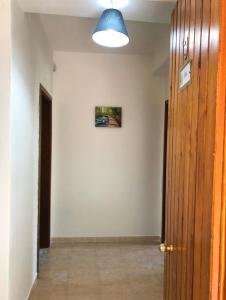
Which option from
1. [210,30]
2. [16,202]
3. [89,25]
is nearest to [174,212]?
[210,30]

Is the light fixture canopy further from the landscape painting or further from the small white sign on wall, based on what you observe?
the landscape painting

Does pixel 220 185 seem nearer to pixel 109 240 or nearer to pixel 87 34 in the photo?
pixel 87 34

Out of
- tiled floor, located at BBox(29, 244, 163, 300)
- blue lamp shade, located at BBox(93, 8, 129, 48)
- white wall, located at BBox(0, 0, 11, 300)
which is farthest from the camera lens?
tiled floor, located at BBox(29, 244, 163, 300)

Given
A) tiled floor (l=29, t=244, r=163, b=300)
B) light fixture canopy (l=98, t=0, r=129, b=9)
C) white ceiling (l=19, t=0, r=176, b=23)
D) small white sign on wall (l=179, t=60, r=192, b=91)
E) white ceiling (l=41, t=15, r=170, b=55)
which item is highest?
white ceiling (l=41, t=15, r=170, b=55)

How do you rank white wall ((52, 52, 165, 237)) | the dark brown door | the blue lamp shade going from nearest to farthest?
the blue lamp shade → the dark brown door → white wall ((52, 52, 165, 237))

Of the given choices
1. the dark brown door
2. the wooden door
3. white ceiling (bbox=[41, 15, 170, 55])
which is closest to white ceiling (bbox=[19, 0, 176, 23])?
the wooden door

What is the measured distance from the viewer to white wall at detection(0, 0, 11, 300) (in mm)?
1960

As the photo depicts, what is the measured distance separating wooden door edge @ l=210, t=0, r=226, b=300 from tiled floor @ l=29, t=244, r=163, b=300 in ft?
6.59

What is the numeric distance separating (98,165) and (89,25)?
1854 millimetres

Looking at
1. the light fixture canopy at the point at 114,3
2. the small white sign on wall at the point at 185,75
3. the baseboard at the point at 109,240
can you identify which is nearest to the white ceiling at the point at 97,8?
the light fixture canopy at the point at 114,3

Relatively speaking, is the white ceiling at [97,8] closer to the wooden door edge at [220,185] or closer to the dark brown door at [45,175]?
the wooden door edge at [220,185]

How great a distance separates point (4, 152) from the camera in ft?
6.49

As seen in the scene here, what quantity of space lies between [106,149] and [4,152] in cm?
229

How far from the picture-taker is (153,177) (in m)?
4.27
